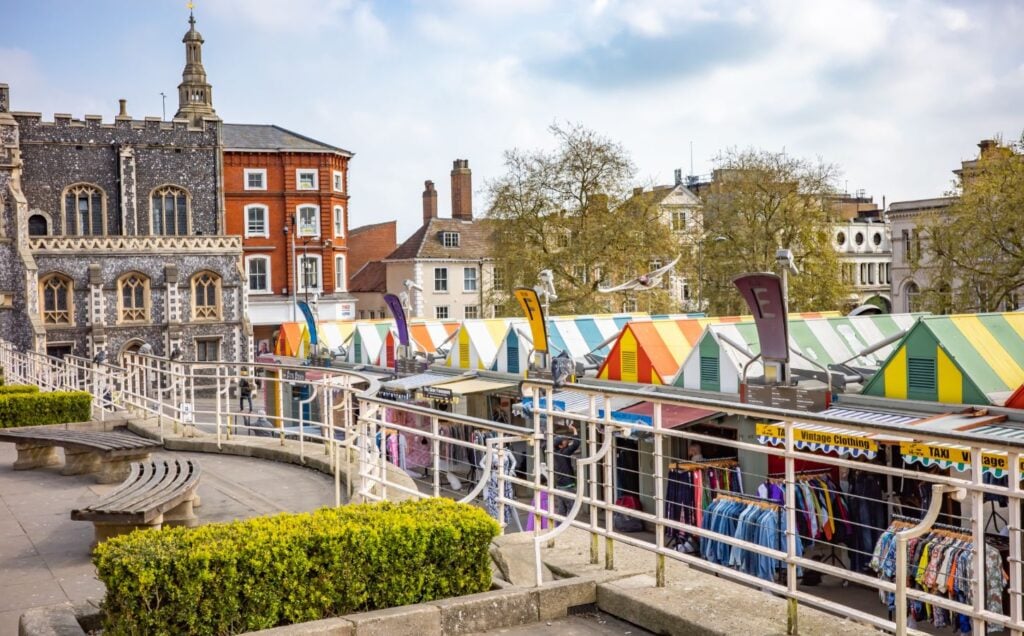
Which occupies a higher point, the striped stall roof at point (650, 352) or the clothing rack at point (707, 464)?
the striped stall roof at point (650, 352)

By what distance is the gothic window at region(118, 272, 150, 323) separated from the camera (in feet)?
182

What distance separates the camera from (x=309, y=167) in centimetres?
6662

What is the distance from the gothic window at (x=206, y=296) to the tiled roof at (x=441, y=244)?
14065 millimetres

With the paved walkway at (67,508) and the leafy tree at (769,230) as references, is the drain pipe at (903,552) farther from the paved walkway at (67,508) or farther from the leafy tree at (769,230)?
the leafy tree at (769,230)

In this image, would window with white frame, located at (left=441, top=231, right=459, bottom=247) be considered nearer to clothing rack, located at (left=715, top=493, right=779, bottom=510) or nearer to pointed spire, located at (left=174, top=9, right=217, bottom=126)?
pointed spire, located at (left=174, top=9, right=217, bottom=126)

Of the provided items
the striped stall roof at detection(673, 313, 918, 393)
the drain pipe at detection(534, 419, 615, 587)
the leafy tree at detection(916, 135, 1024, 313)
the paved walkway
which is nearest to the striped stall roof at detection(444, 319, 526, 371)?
the striped stall roof at detection(673, 313, 918, 393)

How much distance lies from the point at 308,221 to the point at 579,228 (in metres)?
26.4

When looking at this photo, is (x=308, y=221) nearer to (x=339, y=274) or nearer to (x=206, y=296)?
(x=339, y=274)

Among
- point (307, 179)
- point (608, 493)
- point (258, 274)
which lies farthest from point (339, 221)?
point (608, 493)

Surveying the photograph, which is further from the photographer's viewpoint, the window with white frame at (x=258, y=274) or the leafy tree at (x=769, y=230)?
the window with white frame at (x=258, y=274)

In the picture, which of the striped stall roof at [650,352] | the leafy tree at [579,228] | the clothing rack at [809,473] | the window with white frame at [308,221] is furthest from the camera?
the window with white frame at [308,221]

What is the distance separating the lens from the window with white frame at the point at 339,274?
68.1m

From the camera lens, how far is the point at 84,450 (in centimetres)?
1099

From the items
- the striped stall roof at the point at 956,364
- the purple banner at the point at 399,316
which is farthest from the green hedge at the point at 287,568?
the purple banner at the point at 399,316
